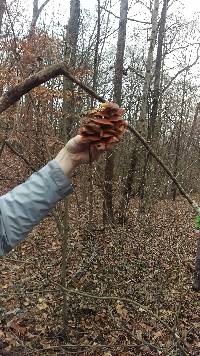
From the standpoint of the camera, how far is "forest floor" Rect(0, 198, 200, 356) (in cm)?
507

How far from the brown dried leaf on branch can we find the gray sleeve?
17cm

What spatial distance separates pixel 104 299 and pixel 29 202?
371cm

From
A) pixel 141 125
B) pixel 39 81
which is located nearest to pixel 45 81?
pixel 39 81

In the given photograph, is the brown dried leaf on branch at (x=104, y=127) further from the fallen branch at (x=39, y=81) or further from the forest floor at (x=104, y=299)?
the forest floor at (x=104, y=299)

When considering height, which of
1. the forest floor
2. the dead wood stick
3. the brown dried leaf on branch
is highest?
the dead wood stick

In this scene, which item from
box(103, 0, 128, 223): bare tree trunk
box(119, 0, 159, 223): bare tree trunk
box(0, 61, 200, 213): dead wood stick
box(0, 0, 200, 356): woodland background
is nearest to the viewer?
box(0, 61, 200, 213): dead wood stick

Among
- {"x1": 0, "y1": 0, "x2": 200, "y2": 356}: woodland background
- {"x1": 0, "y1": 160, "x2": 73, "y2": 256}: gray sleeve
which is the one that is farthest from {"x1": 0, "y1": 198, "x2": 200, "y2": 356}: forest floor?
{"x1": 0, "y1": 160, "x2": 73, "y2": 256}: gray sleeve

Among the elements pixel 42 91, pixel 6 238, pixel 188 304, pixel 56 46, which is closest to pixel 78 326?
pixel 188 304

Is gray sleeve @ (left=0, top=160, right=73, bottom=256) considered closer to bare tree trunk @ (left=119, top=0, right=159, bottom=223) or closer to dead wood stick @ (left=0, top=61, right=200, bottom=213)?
dead wood stick @ (left=0, top=61, right=200, bottom=213)

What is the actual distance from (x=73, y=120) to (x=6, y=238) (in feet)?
→ 16.8

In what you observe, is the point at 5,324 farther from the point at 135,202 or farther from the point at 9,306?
the point at 135,202

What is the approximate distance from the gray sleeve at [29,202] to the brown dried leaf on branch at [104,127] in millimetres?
169

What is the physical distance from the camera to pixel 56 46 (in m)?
14.2

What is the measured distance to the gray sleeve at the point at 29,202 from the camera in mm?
1474
